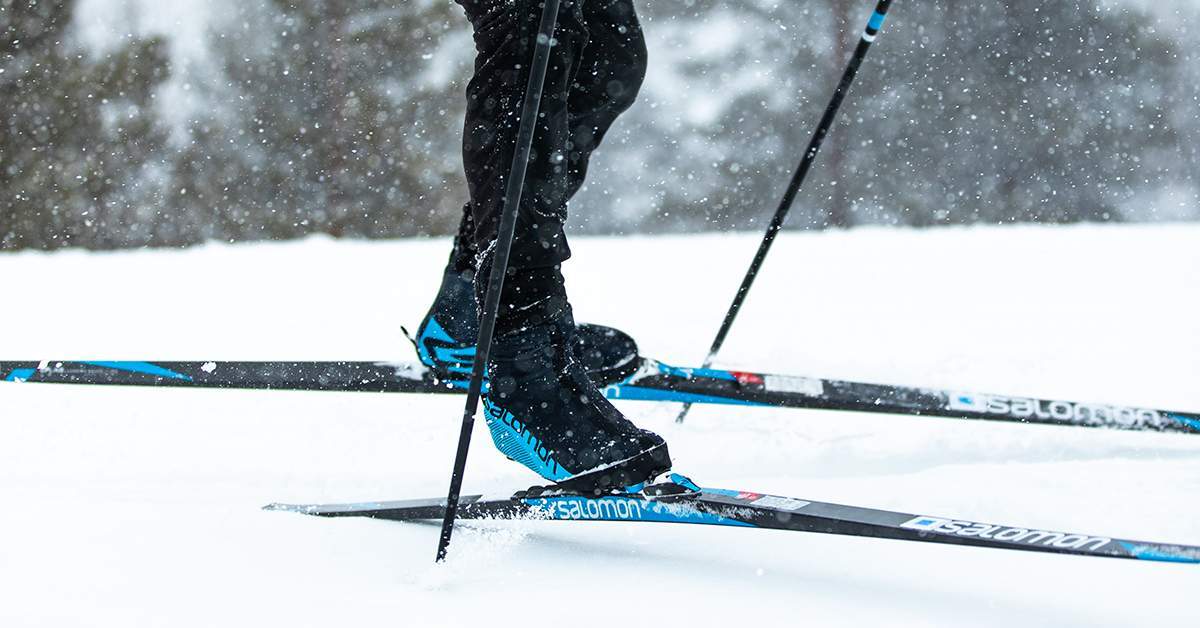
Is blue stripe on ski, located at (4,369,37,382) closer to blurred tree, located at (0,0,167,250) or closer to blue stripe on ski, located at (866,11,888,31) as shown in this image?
blue stripe on ski, located at (866,11,888,31)

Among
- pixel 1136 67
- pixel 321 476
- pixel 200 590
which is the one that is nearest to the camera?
pixel 200 590

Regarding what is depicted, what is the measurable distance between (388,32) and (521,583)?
40.9 ft

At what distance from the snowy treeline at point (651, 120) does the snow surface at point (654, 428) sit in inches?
367

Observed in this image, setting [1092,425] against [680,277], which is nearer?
[1092,425]

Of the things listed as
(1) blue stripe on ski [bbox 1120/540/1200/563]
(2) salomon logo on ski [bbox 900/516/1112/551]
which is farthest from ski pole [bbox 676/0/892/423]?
(1) blue stripe on ski [bbox 1120/540/1200/563]

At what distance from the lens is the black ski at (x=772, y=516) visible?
95 cm

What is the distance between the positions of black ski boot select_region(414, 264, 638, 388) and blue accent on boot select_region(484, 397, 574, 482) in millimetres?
295

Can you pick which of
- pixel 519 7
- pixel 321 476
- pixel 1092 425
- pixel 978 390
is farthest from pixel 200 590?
pixel 978 390

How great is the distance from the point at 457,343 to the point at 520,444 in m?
0.38

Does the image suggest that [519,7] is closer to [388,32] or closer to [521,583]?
[521,583]

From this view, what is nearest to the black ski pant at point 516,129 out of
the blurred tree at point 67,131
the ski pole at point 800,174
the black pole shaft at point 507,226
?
the black pole shaft at point 507,226

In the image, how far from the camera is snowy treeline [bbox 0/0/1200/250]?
41.2ft


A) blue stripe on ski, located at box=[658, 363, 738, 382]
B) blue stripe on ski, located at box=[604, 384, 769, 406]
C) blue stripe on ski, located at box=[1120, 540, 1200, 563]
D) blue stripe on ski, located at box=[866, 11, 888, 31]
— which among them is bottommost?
blue stripe on ski, located at box=[1120, 540, 1200, 563]

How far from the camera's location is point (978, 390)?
2.19 meters
